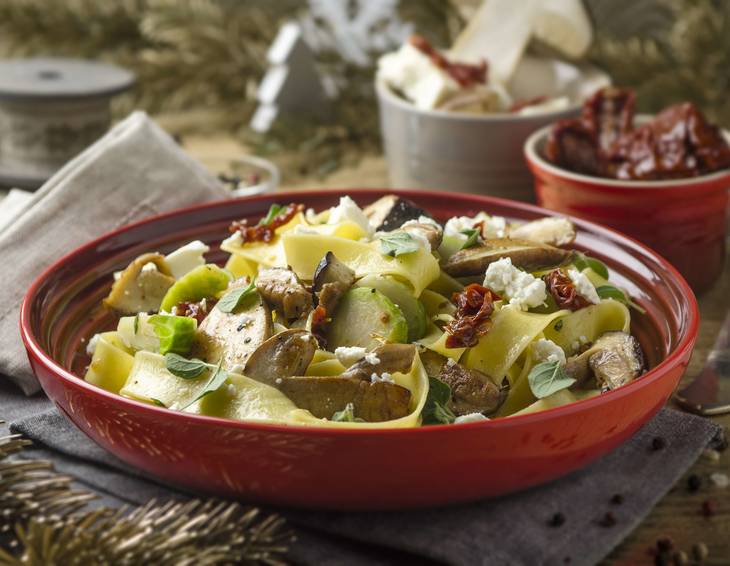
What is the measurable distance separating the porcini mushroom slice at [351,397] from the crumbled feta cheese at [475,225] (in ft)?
2.30

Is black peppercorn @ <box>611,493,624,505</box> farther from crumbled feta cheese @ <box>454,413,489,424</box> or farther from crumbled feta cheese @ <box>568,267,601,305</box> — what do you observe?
crumbled feta cheese @ <box>568,267,601,305</box>

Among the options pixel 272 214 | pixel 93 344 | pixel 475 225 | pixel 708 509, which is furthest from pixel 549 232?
pixel 93 344

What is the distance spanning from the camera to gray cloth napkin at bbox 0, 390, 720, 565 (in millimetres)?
2137

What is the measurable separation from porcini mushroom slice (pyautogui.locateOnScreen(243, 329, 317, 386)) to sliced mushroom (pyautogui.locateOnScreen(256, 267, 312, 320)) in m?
0.23

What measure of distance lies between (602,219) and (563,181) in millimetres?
206

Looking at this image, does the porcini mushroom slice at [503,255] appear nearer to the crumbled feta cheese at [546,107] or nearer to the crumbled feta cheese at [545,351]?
the crumbled feta cheese at [545,351]

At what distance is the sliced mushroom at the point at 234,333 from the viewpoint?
2.46 metres

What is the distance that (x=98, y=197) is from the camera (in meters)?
3.61

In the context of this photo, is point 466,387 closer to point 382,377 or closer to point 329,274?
point 382,377

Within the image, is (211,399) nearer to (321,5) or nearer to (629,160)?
(629,160)

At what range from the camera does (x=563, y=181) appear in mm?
3857

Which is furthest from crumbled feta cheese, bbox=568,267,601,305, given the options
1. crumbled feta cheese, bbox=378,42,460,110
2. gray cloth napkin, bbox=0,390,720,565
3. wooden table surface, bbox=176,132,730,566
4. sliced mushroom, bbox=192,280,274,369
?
crumbled feta cheese, bbox=378,42,460,110

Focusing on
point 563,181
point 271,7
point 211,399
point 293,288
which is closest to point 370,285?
point 293,288

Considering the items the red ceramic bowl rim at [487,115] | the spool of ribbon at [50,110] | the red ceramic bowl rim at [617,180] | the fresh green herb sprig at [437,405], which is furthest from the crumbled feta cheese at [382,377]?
the spool of ribbon at [50,110]
